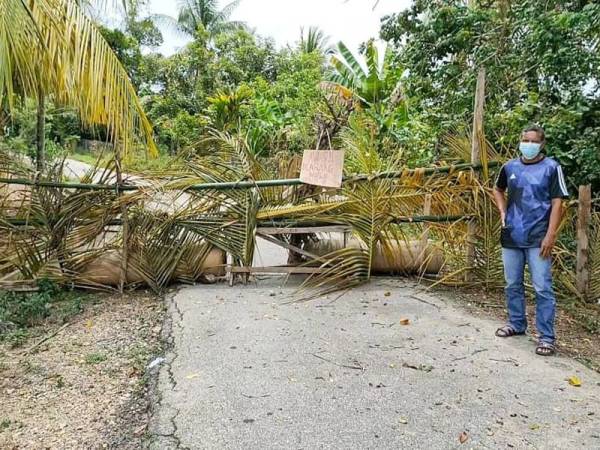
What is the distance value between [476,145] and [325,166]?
1578 mm

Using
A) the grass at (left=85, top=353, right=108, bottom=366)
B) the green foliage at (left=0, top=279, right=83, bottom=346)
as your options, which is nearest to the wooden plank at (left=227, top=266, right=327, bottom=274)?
the green foliage at (left=0, top=279, right=83, bottom=346)

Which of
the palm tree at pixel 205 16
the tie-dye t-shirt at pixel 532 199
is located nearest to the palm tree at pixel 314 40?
the palm tree at pixel 205 16

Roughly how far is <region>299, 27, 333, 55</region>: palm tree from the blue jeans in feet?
69.9

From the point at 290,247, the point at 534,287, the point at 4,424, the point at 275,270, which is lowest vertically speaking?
the point at 4,424

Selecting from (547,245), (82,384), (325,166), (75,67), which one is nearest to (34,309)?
(82,384)

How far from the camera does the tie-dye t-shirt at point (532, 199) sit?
352 centimetres

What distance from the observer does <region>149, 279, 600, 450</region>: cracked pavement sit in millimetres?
2434

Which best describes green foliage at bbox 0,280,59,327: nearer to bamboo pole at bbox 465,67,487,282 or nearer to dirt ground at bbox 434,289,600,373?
dirt ground at bbox 434,289,600,373

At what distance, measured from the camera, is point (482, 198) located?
496 centimetres

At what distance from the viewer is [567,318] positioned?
442cm

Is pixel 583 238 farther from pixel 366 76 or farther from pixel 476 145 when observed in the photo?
pixel 366 76

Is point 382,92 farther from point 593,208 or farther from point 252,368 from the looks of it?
point 252,368

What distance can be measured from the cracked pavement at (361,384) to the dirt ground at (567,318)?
0.24m

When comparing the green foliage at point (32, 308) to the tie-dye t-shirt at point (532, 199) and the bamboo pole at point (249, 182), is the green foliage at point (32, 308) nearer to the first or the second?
the bamboo pole at point (249, 182)
